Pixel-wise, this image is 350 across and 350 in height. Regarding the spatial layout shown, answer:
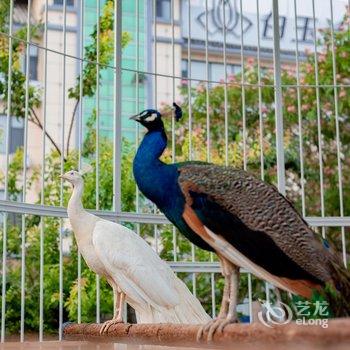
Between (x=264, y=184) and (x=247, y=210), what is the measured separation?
14cm

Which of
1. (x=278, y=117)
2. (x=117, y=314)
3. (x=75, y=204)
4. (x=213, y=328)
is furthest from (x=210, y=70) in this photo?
(x=213, y=328)

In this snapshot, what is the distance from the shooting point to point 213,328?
6.88 ft

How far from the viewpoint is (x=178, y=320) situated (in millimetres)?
3080

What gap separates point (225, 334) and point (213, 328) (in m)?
0.08

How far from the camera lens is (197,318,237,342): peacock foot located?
209cm

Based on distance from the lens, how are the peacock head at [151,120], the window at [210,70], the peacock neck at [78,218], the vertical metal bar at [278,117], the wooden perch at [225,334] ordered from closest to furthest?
the wooden perch at [225,334] → the peacock head at [151,120] → the peacock neck at [78,218] → the vertical metal bar at [278,117] → the window at [210,70]

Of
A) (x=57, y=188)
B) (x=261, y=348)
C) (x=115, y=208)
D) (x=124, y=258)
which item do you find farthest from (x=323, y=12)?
(x=261, y=348)

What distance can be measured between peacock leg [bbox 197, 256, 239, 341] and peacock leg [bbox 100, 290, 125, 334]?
0.89 metres

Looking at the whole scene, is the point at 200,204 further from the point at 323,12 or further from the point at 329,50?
the point at 323,12

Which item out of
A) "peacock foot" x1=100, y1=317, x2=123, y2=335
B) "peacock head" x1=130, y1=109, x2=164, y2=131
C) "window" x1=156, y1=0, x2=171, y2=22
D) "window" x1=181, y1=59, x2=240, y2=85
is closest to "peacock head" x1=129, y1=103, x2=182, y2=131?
"peacock head" x1=130, y1=109, x2=164, y2=131

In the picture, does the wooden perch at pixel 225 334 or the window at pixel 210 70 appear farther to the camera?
the window at pixel 210 70

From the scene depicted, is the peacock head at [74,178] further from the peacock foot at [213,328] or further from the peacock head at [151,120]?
the peacock foot at [213,328]

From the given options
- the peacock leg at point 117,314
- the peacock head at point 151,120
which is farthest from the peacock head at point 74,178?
the peacock head at point 151,120

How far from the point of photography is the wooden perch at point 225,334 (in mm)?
1458
